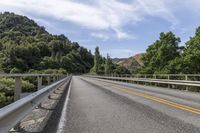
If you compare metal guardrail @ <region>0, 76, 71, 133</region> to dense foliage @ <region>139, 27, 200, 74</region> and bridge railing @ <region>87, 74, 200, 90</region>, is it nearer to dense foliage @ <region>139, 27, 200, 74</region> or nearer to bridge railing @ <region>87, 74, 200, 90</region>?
bridge railing @ <region>87, 74, 200, 90</region>

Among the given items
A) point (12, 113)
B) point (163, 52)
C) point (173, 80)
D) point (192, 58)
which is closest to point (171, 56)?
point (163, 52)

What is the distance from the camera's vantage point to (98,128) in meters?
7.97

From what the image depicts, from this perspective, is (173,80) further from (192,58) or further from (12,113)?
(192,58)

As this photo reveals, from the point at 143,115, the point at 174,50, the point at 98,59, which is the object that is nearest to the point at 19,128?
the point at 143,115

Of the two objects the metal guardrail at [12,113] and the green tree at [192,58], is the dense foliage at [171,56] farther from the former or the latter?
the metal guardrail at [12,113]

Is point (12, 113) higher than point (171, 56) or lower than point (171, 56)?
lower

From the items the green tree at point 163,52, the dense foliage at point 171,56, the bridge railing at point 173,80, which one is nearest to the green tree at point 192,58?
the dense foliage at point 171,56

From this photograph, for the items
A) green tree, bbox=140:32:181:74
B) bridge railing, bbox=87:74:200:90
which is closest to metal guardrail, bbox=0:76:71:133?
bridge railing, bbox=87:74:200:90

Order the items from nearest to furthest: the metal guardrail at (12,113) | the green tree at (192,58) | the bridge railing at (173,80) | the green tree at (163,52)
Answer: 1. the metal guardrail at (12,113)
2. the bridge railing at (173,80)
3. the green tree at (192,58)
4. the green tree at (163,52)

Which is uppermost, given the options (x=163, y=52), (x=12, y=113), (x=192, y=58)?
(x=163, y=52)

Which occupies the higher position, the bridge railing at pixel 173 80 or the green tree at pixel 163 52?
the green tree at pixel 163 52

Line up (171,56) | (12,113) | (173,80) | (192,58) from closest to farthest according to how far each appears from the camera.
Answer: (12,113)
(173,80)
(192,58)
(171,56)

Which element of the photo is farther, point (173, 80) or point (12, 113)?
→ point (173, 80)

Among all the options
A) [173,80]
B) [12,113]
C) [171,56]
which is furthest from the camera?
[171,56]
